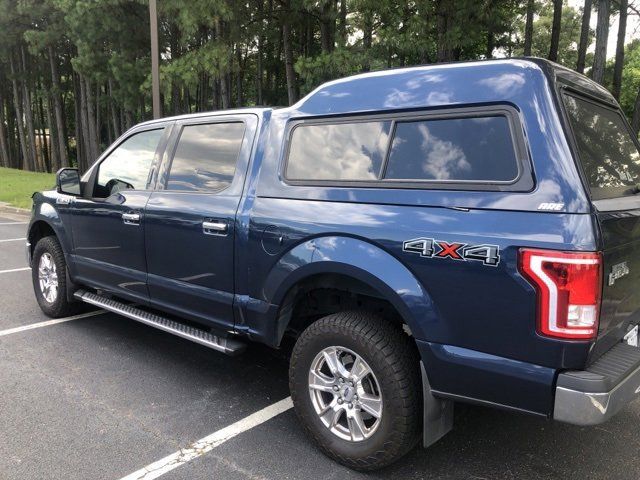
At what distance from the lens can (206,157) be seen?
3.65 meters

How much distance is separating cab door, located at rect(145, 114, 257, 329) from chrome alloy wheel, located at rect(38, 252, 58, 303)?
173 centimetres

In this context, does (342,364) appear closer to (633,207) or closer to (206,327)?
(206,327)

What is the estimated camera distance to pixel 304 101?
3.19 metres

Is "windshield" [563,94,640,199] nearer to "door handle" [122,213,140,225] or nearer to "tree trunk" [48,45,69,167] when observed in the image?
"door handle" [122,213,140,225]

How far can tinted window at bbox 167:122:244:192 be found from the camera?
3.48 meters

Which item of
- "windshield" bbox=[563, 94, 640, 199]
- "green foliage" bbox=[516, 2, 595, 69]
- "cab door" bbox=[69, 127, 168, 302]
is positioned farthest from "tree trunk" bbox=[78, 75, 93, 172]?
"windshield" bbox=[563, 94, 640, 199]

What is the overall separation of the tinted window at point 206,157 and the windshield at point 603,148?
2.01 m

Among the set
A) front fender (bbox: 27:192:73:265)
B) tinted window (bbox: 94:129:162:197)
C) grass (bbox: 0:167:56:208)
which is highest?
tinted window (bbox: 94:129:162:197)

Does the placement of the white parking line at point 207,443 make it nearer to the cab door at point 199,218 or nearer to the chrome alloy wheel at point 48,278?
the cab door at point 199,218

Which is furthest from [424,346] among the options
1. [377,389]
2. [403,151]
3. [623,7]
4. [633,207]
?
[623,7]

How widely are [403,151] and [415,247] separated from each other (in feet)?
1.75

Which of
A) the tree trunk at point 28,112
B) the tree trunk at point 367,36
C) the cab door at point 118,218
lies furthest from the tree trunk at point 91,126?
the cab door at point 118,218

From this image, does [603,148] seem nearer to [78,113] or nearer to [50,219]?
[50,219]

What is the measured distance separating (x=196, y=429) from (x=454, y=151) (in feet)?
7.22
